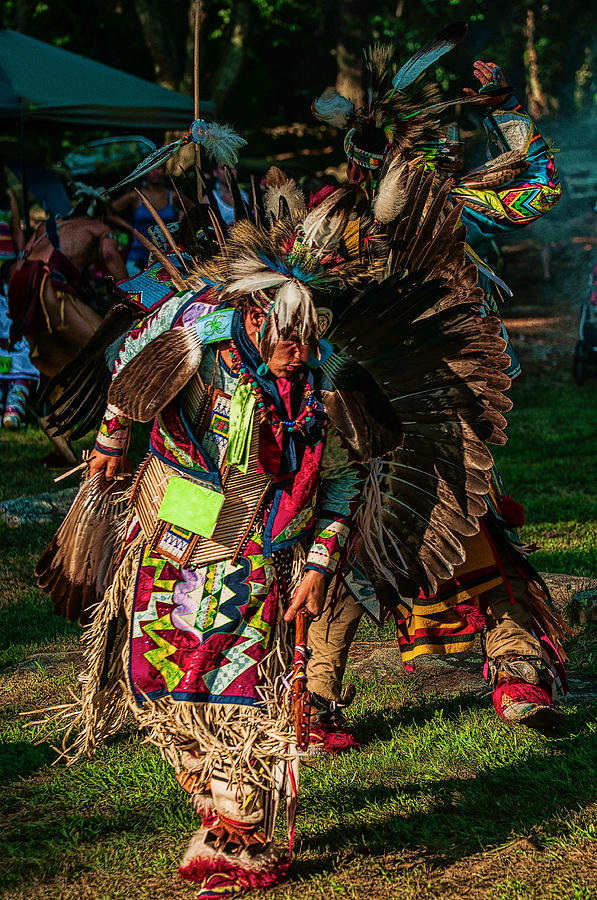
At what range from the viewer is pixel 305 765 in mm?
3301

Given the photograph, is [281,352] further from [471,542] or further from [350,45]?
[350,45]

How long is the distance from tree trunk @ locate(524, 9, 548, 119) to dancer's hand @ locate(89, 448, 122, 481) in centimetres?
1844

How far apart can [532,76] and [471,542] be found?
1917cm

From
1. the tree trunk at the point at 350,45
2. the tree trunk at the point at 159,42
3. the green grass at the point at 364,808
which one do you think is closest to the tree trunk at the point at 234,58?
the tree trunk at the point at 159,42

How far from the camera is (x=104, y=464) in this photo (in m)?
2.86

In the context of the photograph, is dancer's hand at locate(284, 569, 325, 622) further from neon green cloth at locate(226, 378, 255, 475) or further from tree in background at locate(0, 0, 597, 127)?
tree in background at locate(0, 0, 597, 127)

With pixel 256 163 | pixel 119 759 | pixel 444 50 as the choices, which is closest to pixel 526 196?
pixel 444 50

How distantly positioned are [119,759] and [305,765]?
1.90 ft

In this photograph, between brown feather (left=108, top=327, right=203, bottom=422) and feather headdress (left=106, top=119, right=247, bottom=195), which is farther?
feather headdress (left=106, top=119, right=247, bottom=195)

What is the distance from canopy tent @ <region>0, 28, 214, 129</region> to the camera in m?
9.62

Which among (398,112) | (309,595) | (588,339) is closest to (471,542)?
(309,595)

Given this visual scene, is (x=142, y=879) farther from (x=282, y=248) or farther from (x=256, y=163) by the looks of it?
(x=256, y=163)

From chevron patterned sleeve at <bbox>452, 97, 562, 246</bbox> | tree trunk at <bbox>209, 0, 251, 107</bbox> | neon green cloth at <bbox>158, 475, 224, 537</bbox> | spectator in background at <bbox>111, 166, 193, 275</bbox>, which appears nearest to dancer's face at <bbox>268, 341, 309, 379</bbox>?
neon green cloth at <bbox>158, 475, 224, 537</bbox>

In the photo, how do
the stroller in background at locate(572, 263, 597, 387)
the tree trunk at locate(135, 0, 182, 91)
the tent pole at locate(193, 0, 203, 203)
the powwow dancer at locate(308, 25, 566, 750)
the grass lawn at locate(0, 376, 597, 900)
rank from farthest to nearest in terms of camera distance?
the tree trunk at locate(135, 0, 182, 91) < the stroller in background at locate(572, 263, 597, 387) < the powwow dancer at locate(308, 25, 566, 750) < the tent pole at locate(193, 0, 203, 203) < the grass lawn at locate(0, 376, 597, 900)
